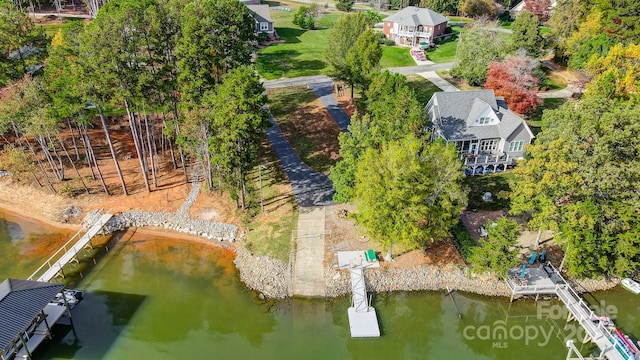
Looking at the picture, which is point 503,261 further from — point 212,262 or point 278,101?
point 278,101

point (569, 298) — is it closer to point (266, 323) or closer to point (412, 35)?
point (266, 323)

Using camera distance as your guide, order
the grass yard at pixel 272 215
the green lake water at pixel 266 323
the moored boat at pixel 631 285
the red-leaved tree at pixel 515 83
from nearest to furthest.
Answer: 1. the green lake water at pixel 266 323
2. the moored boat at pixel 631 285
3. the grass yard at pixel 272 215
4. the red-leaved tree at pixel 515 83

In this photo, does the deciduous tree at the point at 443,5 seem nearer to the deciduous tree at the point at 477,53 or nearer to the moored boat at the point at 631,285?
the deciduous tree at the point at 477,53

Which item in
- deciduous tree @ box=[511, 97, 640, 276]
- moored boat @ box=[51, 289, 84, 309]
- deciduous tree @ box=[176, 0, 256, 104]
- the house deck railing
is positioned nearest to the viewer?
deciduous tree @ box=[511, 97, 640, 276]

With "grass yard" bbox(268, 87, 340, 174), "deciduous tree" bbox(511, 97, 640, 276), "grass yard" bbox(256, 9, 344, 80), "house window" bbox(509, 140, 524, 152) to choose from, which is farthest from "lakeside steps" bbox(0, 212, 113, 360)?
"grass yard" bbox(256, 9, 344, 80)

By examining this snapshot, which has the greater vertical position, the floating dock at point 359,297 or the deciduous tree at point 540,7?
the deciduous tree at point 540,7

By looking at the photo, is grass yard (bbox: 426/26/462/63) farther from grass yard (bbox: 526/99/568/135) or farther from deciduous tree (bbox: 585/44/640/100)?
deciduous tree (bbox: 585/44/640/100)

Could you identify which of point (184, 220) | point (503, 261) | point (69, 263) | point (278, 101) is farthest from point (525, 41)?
point (69, 263)

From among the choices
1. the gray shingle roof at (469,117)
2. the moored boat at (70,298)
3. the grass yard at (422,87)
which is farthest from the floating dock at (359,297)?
the grass yard at (422,87)
